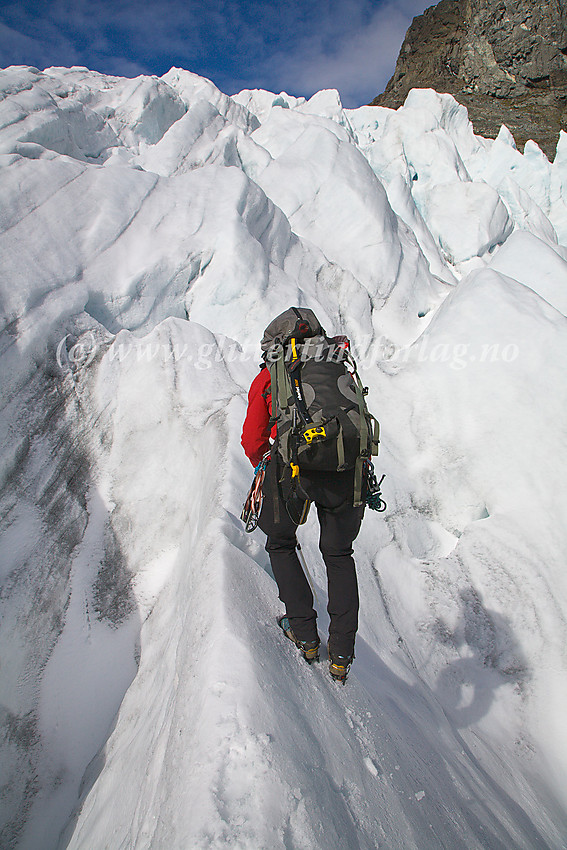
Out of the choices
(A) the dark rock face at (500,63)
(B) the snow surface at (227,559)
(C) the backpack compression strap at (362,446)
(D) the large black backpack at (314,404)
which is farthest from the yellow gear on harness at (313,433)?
(A) the dark rock face at (500,63)

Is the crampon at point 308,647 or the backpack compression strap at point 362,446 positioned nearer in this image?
the backpack compression strap at point 362,446

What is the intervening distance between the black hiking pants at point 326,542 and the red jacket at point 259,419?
13 cm

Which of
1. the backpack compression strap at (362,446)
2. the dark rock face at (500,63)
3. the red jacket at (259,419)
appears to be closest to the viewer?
the backpack compression strap at (362,446)

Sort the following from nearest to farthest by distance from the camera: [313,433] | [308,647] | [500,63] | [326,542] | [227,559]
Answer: [313,433] → [326,542] → [308,647] → [227,559] → [500,63]

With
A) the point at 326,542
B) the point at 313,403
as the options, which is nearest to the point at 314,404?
the point at 313,403

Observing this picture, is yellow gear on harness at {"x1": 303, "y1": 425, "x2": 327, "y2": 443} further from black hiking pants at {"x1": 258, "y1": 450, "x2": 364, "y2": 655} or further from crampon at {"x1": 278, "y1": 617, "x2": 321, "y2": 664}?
crampon at {"x1": 278, "y1": 617, "x2": 321, "y2": 664}

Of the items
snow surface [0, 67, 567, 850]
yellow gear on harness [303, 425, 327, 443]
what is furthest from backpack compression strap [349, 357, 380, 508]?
snow surface [0, 67, 567, 850]

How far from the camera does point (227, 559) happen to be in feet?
8.30

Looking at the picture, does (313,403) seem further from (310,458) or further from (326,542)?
(326,542)

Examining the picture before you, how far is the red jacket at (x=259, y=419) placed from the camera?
2023 millimetres

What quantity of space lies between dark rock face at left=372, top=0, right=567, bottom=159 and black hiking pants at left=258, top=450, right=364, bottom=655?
42338mm

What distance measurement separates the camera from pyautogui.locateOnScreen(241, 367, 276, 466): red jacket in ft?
6.64

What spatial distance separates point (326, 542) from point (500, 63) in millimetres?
55804

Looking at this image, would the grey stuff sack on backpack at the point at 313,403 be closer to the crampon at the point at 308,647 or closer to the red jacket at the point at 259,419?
the red jacket at the point at 259,419
